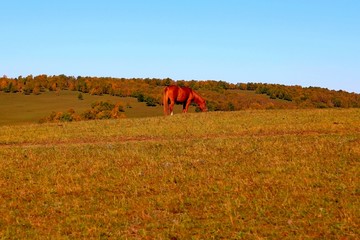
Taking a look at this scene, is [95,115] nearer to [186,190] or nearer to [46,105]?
[46,105]

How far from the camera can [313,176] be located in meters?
14.9

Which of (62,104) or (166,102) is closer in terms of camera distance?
(166,102)

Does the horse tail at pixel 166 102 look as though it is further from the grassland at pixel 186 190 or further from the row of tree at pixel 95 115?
the row of tree at pixel 95 115

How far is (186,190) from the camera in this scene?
13.9m

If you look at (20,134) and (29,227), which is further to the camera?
(20,134)

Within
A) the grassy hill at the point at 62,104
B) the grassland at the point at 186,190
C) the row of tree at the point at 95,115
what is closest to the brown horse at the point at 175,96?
the grassland at the point at 186,190

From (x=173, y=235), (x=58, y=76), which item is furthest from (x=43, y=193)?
(x=58, y=76)

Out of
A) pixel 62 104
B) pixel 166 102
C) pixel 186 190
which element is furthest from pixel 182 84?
pixel 186 190

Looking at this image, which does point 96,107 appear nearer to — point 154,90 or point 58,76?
point 154,90

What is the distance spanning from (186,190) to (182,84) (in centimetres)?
9795

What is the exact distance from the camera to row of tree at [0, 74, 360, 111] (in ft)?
300

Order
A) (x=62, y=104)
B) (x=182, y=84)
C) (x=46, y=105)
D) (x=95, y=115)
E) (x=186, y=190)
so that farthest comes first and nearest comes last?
(x=182, y=84) → (x=46, y=105) → (x=62, y=104) → (x=95, y=115) → (x=186, y=190)

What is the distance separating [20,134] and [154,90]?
77.6 metres

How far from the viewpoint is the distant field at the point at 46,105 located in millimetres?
90938
